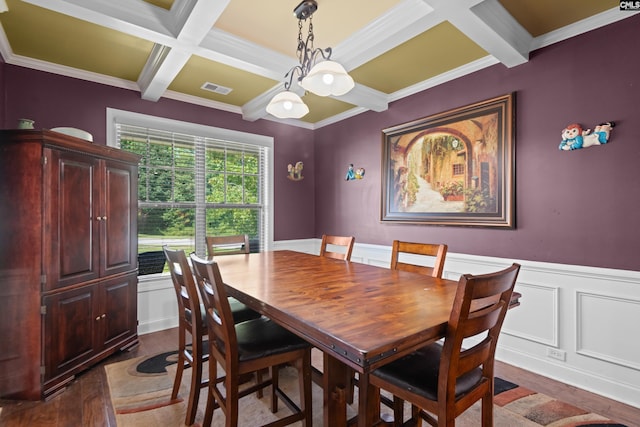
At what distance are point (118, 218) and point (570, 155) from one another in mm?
3693

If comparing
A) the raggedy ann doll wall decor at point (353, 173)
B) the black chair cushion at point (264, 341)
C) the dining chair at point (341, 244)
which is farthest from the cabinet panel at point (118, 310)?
the raggedy ann doll wall decor at point (353, 173)

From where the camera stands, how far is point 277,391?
74.2 inches

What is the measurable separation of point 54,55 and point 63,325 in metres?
2.26

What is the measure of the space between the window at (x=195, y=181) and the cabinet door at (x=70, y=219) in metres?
0.92

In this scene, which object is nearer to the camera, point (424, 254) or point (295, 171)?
point (424, 254)

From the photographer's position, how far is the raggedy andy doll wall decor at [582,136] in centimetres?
218

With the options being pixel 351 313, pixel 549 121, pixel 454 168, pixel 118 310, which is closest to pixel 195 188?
pixel 118 310

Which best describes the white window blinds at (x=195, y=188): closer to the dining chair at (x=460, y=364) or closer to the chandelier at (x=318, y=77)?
the chandelier at (x=318, y=77)

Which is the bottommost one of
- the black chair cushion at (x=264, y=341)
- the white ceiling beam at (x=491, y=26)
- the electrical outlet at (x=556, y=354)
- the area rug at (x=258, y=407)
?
the area rug at (x=258, y=407)

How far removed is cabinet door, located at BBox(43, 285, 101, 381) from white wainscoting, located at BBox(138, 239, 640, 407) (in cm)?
325

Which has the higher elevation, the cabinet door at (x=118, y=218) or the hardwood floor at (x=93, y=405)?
the cabinet door at (x=118, y=218)

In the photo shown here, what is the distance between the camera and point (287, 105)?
2227 millimetres

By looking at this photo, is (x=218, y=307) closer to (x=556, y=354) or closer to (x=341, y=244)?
(x=341, y=244)

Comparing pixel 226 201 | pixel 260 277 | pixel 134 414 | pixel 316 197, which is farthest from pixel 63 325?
pixel 316 197
